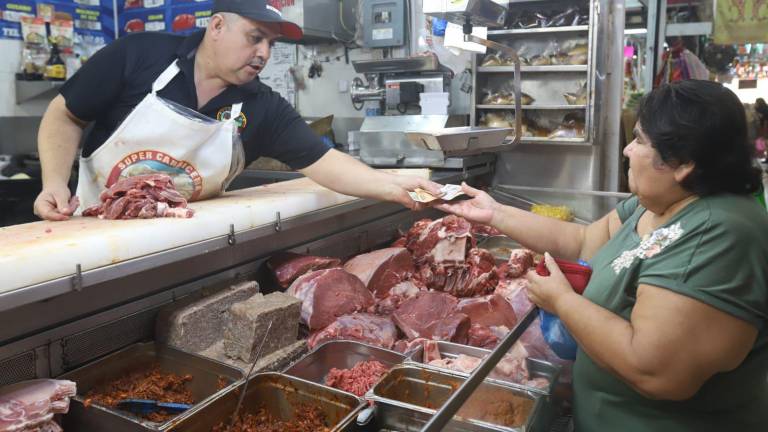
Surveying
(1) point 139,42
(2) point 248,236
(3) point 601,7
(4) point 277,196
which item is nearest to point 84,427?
(2) point 248,236

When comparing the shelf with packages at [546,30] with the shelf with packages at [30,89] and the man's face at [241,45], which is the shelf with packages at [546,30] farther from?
the shelf with packages at [30,89]

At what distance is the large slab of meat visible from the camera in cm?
217

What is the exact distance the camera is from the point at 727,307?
1515 millimetres

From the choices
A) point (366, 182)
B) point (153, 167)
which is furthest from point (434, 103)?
point (153, 167)

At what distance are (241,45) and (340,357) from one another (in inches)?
56.9

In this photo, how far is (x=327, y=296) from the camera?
8.61ft

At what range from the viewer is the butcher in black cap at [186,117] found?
99.4 inches

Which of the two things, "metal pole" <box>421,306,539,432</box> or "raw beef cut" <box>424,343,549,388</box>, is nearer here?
"metal pole" <box>421,306,539,432</box>

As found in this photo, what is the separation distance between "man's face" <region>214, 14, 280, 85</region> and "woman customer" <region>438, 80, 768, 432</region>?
164 cm

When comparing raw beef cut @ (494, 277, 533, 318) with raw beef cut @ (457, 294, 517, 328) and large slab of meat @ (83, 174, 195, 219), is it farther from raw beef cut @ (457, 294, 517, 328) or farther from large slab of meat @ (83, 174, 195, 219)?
large slab of meat @ (83, 174, 195, 219)

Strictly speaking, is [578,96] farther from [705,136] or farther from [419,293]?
[705,136]

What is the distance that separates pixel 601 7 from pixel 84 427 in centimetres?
504

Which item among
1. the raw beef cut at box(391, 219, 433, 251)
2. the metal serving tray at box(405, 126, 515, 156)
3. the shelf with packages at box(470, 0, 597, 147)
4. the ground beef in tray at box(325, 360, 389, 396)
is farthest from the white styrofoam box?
the ground beef in tray at box(325, 360, 389, 396)

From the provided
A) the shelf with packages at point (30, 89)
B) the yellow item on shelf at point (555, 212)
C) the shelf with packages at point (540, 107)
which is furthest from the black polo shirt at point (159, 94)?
the shelf with packages at point (30, 89)
